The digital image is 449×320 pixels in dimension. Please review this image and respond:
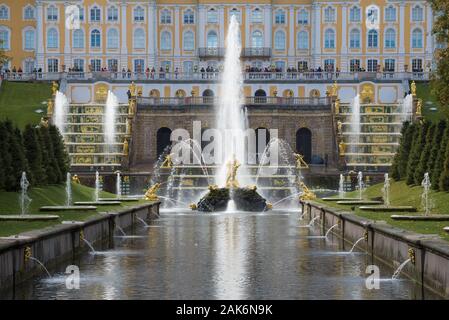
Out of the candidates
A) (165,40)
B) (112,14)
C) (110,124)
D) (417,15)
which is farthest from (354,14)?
(110,124)

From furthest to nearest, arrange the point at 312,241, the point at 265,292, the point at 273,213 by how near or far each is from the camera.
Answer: the point at 273,213, the point at 312,241, the point at 265,292

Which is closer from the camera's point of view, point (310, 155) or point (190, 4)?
point (310, 155)

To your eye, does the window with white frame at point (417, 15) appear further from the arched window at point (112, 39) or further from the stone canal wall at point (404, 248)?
the stone canal wall at point (404, 248)

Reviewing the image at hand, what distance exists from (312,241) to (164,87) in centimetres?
6739

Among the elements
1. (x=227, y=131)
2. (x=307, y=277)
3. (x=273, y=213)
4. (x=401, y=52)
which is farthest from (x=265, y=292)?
(x=401, y=52)

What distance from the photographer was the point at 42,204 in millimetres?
33500

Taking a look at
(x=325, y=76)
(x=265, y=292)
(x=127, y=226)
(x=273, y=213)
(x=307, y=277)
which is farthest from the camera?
(x=325, y=76)

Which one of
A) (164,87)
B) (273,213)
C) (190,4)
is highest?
(190,4)

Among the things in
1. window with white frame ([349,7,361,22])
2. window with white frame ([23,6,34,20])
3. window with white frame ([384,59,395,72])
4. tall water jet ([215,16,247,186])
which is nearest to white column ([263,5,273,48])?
tall water jet ([215,16,247,186])

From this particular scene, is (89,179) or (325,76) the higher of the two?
(325,76)

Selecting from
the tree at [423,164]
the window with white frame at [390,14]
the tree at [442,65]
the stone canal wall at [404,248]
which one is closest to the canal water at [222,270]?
the stone canal wall at [404,248]

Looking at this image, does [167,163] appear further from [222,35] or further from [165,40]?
[165,40]
